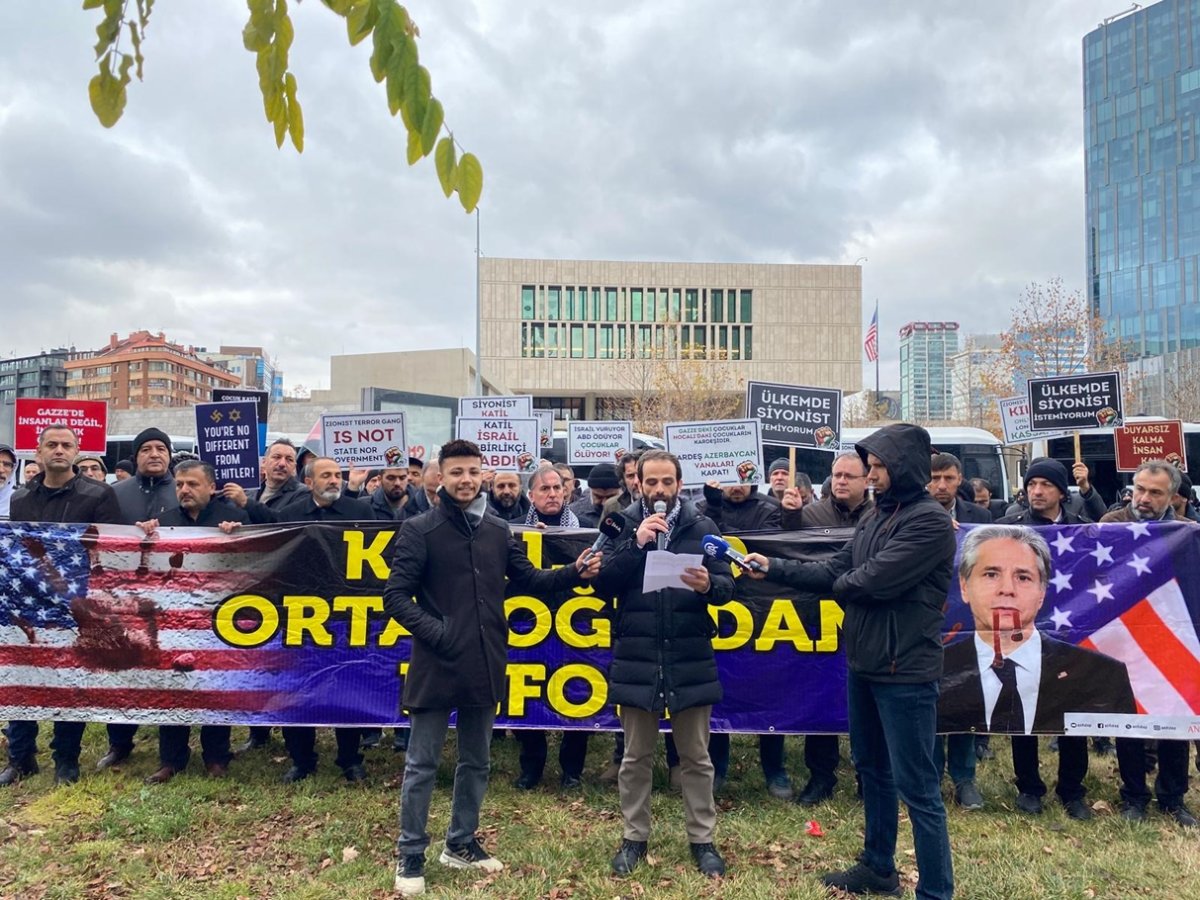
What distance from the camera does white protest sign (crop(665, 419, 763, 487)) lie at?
709 cm

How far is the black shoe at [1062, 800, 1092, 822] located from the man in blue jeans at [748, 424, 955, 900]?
62.5 inches

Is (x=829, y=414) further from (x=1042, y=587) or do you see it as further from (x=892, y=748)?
(x=892, y=748)

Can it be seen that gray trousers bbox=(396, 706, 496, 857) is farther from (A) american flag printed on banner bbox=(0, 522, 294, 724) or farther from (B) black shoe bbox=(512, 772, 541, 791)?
(A) american flag printed on banner bbox=(0, 522, 294, 724)

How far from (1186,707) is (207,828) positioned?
5514 millimetres

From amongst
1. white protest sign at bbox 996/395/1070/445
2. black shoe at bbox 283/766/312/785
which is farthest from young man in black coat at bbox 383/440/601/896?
white protest sign at bbox 996/395/1070/445

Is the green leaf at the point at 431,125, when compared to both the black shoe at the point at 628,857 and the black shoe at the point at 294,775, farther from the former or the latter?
the black shoe at the point at 294,775

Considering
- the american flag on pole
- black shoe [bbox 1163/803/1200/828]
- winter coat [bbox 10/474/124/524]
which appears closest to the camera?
black shoe [bbox 1163/803/1200/828]

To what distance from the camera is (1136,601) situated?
15.9 feet

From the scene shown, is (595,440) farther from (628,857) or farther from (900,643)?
(900,643)

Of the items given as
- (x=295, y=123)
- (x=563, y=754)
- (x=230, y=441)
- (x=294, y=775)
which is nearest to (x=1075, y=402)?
(x=563, y=754)

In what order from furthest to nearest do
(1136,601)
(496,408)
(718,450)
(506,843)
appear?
(496,408) < (718,450) < (1136,601) < (506,843)

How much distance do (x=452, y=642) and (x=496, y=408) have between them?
5317mm

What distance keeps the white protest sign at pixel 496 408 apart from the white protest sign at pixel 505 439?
0.09m

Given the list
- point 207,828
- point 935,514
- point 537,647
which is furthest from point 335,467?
point 935,514
